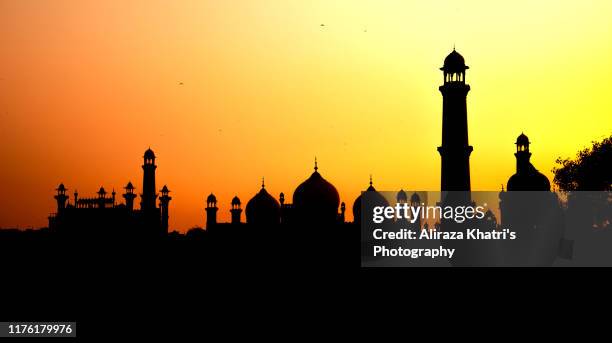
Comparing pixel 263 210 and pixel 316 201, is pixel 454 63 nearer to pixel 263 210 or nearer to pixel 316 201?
pixel 316 201

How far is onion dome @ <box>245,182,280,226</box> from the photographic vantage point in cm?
5541

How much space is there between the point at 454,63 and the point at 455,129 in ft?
10.3

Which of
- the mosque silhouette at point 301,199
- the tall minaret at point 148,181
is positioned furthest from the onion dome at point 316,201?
the tall minaret at point 148,181

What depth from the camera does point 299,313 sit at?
29344 mm

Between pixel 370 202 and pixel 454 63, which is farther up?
pixel 454 63

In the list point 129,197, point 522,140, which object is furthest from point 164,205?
point 522,140

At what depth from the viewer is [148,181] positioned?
2167 inches

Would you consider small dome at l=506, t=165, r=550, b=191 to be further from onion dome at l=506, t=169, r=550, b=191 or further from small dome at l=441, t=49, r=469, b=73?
small dome at l=441, t=49, r=469, b=73

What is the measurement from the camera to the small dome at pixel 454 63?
44531mm

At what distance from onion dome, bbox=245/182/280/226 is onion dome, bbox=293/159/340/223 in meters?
3.42

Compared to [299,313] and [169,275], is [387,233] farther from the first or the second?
[299,313]

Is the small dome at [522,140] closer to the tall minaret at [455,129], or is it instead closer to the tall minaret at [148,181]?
the tall minaret at [455,129]

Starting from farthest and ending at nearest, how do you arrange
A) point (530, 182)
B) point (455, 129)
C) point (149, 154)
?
point (149, 154) → point (530, 182) → point (455, 129)

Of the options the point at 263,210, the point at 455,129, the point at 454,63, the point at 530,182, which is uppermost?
the point at 454,63
